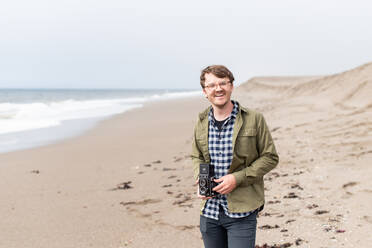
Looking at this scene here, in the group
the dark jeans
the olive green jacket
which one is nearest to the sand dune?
the dark jeans

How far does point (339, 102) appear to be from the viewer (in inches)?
556

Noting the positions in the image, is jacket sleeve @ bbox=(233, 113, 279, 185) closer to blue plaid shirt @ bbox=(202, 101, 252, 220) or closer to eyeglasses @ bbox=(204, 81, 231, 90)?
blue plaid shirt @ bbox=(202, 101, 252, 220)

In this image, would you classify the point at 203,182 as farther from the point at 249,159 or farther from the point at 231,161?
the point at 249,159

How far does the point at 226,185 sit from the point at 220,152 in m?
0.25

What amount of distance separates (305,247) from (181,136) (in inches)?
340

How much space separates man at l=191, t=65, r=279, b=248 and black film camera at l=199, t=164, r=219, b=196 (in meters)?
0.05

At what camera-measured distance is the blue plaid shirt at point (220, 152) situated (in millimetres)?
2473

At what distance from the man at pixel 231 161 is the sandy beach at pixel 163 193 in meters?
1.67

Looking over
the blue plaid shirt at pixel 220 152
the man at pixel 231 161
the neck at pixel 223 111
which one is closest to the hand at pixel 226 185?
the man at pixel 231 161

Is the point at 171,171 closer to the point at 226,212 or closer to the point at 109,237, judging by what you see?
the point at 109,237

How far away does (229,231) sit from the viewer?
2.46 meters

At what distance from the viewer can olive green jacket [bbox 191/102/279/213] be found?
2404 mm

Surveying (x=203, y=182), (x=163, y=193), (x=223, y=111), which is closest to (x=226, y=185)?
(x=203, y=182)

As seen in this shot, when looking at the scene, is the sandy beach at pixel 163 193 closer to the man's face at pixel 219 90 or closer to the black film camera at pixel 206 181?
the black film camera at pixel 206 181
